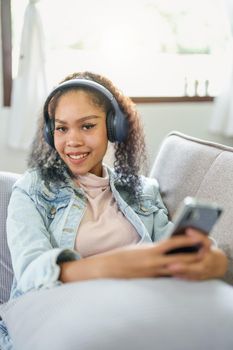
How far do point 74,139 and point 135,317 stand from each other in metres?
0.54

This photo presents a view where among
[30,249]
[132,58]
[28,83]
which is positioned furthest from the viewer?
[132,58]

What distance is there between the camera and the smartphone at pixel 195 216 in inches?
31.5

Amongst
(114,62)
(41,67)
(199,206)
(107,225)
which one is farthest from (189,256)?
(114,62)

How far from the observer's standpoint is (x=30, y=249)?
1.07 m

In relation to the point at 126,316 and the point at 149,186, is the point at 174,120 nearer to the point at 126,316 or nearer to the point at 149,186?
the point at 149,186

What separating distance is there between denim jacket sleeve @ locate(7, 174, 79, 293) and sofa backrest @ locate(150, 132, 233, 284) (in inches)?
15.6

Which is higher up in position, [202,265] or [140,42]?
[140,42]

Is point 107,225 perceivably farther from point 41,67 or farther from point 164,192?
point 41,67

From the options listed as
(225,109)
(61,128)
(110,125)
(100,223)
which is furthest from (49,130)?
(225,109)

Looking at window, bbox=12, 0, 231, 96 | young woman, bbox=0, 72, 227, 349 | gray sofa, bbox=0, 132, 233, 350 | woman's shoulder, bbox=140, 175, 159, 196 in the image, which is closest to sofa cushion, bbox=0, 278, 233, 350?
gray sofa, bbox=0, 132, 233, 350

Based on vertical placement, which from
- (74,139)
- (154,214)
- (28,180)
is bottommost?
(154,214)

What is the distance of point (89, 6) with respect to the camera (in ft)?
9.18

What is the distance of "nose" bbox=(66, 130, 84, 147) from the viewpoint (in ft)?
4.07

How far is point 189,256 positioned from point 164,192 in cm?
63
